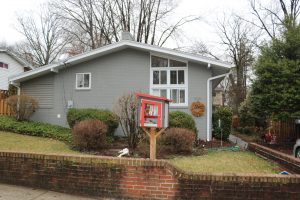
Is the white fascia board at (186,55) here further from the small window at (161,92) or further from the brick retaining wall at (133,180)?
the brick retaining wall at (133,180)

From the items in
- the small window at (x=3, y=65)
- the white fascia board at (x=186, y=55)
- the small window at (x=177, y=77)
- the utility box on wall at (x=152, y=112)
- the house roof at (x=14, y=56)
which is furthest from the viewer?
the small window at (x=3, y=65)

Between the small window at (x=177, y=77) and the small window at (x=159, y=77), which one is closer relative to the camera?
the small window at (x=177, y=77)

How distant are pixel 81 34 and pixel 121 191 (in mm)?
34758

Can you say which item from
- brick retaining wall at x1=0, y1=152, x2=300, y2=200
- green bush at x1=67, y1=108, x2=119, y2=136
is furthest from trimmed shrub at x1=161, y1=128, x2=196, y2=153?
brick retaining wall at x1=0, y1=152, x2=300, y2=200

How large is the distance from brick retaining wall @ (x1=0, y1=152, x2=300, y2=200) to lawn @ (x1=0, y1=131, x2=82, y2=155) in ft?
11.7

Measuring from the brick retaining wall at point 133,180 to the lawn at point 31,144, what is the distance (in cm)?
358

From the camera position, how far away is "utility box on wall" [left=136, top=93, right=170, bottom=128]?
291 inches

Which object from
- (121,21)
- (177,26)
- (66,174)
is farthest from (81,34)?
(66,174)

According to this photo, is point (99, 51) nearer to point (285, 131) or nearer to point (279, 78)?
point (279, 78)

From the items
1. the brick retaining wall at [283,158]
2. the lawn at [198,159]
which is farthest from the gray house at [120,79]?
the brick retaining wall at [283,158]

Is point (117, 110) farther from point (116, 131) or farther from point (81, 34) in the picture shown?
point (81, 34)

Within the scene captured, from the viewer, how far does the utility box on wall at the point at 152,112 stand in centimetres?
738

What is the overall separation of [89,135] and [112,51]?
252 inches

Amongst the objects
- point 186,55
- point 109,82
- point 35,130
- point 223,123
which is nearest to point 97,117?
point 35,130
